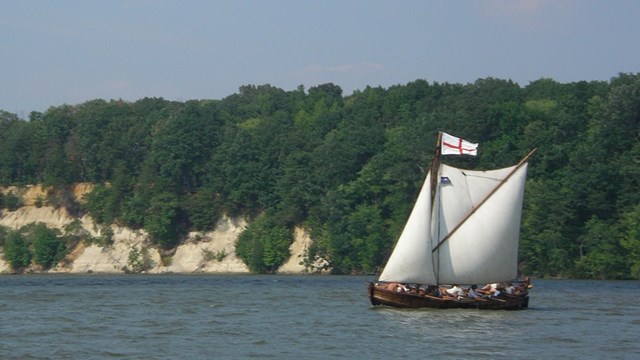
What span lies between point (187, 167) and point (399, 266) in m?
89.5

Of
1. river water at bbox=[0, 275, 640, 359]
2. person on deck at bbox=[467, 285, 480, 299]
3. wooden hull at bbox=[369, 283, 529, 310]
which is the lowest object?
river water at bbox=[0, 275, 640, 359]

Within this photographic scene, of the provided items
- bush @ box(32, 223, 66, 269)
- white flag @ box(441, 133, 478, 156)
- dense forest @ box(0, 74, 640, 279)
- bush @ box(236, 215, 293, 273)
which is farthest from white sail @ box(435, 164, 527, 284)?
bush @ box(32, 223, 66, 269)

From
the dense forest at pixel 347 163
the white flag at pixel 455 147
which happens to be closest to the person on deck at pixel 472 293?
the white flag at pixel 455 147

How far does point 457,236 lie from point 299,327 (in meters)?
9.33

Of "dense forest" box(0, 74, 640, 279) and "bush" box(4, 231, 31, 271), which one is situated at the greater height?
"dense forest" box(0, 74, 640, 279)

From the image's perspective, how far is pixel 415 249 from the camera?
208ft

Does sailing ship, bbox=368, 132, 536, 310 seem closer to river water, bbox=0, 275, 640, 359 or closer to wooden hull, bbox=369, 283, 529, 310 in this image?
wooden hull, bbox=369, 283, 529, 310

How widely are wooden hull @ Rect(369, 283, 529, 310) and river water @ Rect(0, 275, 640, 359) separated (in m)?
0.40

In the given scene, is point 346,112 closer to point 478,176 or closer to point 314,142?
point 314,142

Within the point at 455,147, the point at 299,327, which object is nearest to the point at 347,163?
the point at 455,147

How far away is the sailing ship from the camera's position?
209ft

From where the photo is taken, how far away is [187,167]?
15100 cm

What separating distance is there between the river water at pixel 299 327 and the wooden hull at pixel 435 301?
15.7 inches

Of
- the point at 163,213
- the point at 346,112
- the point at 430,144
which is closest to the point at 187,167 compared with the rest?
the point at 163,213
